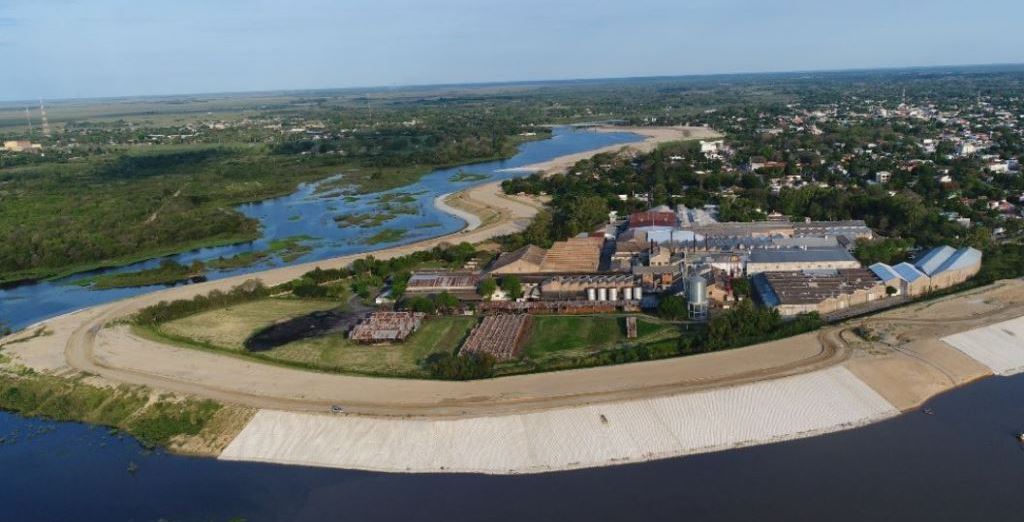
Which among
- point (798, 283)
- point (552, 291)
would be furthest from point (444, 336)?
point (798, 283)

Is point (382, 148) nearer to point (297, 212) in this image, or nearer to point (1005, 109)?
point (297, 212)

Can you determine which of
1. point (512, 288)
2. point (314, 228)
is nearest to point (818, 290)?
point (512, 288)

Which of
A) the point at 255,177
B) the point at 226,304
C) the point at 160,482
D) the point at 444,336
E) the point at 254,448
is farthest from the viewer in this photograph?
the point at 255,177

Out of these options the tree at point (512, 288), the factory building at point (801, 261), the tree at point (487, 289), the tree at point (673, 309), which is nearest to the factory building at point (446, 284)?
the tree at point (487, 289)

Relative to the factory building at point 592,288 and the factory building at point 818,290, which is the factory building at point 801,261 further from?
the factory building at point 592,288

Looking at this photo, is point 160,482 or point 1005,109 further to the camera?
point 1005,109

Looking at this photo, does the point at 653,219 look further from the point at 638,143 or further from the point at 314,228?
the point at 638,143
